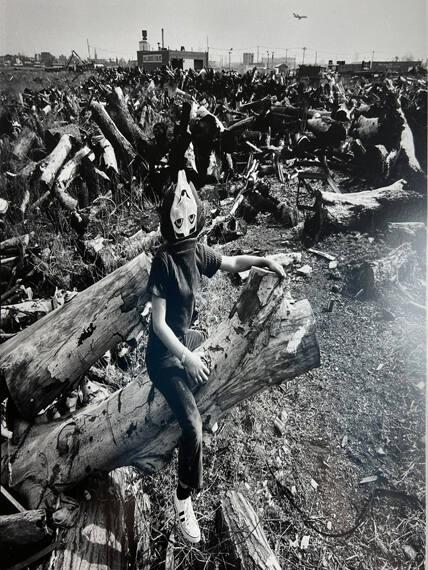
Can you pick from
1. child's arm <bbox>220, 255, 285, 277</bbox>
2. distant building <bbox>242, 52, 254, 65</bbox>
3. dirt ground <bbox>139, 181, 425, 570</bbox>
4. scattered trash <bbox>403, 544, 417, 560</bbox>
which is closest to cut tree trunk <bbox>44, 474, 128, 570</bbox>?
dirt ground <bbox>139, 181, 425, 570</bbox>

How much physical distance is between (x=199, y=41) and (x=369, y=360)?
1781mm

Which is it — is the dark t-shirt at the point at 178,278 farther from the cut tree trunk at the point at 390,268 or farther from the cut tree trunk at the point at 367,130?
A: the cut tree trunk at the point at 367,130

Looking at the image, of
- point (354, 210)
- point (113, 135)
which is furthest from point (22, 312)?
point (354, 210)

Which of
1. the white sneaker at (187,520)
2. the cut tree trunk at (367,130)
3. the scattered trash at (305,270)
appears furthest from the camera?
the cut tree trunk at (367,130)

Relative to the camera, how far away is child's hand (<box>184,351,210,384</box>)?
1.42 m

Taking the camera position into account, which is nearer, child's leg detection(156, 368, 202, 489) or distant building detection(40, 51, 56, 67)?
child's leg detection(156, 368, 202, 489)

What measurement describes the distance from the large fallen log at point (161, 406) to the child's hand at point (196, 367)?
0.19 feet

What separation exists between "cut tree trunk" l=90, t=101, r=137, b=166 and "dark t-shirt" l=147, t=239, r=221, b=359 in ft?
2.73

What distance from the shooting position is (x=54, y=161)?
7.22ft

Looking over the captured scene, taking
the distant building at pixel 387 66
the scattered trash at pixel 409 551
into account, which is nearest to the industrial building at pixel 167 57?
the distant building at pixel 387 66

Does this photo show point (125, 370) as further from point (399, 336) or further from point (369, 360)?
point (399, 336)

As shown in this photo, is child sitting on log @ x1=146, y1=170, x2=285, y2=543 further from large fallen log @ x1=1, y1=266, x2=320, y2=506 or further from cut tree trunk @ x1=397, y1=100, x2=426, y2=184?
cut tree trunk @ x1=397, y1=100, x2=426, y2=184

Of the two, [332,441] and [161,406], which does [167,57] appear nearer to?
[161,406]

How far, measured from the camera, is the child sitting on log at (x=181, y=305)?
4.66 feet
